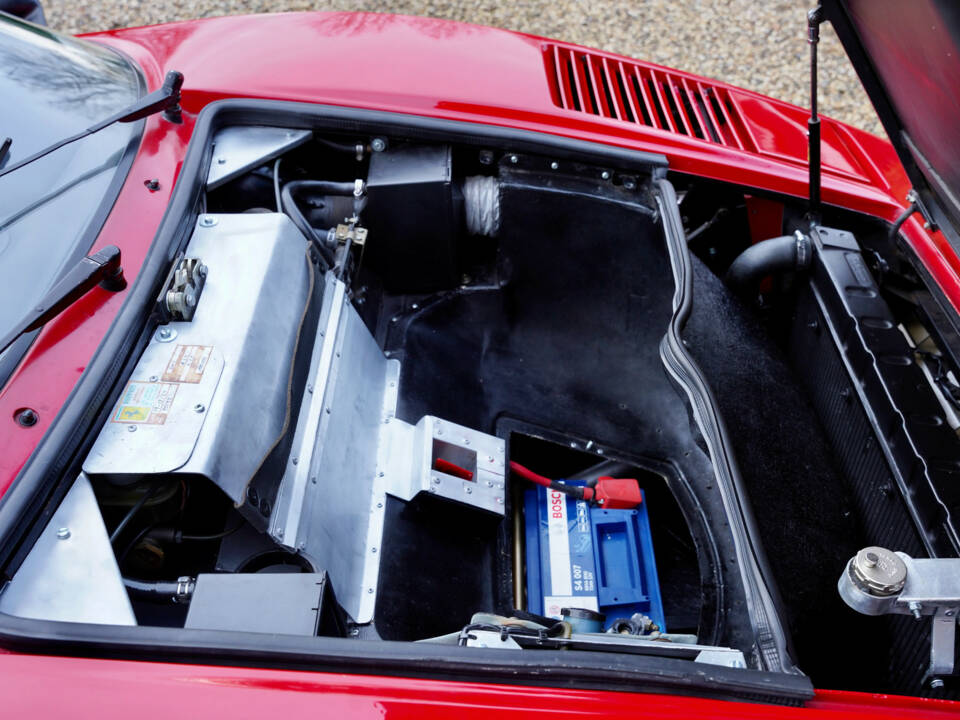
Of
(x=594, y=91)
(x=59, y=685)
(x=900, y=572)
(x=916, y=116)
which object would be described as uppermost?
(x=594, y=91)

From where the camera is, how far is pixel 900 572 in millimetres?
1128

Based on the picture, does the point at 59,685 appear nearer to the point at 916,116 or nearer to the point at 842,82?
the point at 916,116

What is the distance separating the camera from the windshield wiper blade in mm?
1640

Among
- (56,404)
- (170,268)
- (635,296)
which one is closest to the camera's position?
(56,404)

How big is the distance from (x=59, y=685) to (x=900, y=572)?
1124mm

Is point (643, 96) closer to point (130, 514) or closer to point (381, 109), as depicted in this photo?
point (381, 109)

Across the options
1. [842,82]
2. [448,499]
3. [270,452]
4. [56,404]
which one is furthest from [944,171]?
[842,82]

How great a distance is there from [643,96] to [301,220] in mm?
967

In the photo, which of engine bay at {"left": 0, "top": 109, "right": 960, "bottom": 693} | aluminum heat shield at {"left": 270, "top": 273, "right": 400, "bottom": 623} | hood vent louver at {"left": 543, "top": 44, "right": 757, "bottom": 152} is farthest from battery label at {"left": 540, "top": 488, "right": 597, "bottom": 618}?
hood vent louver at {"left": 543, "top": 44, "right": 757, "bottom": 152}

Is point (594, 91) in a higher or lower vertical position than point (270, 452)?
higher

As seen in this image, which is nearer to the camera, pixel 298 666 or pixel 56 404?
pixel 298 666

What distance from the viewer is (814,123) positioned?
1.77 m

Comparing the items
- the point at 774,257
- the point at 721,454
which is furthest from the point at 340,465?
the point at 774,257

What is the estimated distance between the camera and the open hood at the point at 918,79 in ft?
4.09
